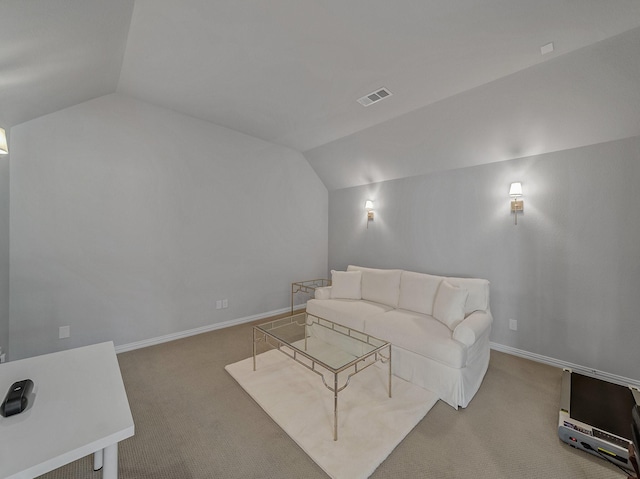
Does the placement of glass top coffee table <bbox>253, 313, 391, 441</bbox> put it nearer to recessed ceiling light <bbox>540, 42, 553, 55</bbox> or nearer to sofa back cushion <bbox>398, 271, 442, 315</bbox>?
sofa back cushion <bbox>398, 271, 442, 315</bbox>

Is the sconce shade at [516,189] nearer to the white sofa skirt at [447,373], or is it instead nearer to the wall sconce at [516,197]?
the wall sconce at [516,197]

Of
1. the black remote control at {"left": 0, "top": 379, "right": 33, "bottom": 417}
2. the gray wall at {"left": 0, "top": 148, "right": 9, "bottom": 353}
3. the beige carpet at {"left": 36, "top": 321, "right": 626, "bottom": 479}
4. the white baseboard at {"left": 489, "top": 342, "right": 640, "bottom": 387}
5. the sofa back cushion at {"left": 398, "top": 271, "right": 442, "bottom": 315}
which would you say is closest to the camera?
the black remote control at {"left": 0, "top": 379, "right": 33, "bottom": 417}

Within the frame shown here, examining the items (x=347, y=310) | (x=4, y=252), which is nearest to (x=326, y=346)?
(x=347, y=310)

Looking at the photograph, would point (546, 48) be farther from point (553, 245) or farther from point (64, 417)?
point (64, 417)

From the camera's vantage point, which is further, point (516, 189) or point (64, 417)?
point (516, 189)

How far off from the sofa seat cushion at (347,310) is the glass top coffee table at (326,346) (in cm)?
17

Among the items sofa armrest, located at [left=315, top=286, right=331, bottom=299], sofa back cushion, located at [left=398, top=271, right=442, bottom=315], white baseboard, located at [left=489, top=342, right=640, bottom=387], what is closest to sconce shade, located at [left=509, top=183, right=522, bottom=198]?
sofa back cushion, located at [left=398, top=271, right=442, bottom=315]

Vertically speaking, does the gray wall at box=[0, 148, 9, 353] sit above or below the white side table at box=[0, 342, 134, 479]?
above

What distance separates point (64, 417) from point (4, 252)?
224 centimetres

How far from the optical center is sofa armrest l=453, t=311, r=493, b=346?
2.10 meters

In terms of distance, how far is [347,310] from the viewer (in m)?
2.99

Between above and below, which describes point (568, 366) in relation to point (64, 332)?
below

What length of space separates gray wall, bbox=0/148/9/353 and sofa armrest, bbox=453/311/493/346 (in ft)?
12.6

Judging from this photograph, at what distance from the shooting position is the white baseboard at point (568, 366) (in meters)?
2.29
